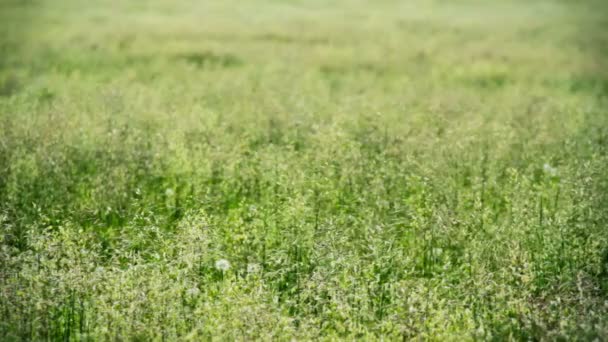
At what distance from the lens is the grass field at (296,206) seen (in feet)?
14.6

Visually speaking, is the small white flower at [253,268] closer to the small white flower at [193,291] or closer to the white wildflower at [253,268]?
the white wildflower at [253,268]

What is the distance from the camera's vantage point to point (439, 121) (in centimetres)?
793

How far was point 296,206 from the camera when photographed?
18.0 feet

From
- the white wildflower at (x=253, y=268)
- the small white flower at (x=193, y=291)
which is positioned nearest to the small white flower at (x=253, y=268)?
the white wildflower at (x=253, y=268)

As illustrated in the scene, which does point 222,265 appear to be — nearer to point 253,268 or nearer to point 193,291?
point 253,268

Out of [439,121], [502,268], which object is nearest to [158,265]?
[502,268]

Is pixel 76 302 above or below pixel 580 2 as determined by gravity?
below

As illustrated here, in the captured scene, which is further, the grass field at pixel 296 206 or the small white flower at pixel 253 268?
the small white flower at pixel 253 268

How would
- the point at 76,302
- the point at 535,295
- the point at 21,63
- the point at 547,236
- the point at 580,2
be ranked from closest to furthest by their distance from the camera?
1. the point at 76,302
2. the point at 535,295
3. the point at 547,236
4. the point at 21,63
5. the point at 580,2

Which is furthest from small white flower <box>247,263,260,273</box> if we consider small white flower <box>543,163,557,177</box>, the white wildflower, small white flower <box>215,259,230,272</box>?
small white flower <box>543,163,557,177</box>

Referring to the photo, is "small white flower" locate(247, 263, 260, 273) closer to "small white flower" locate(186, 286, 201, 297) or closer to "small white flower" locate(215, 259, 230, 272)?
"small white flower" locate(215, 259, 230, 272)

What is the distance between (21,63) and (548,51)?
1160cm

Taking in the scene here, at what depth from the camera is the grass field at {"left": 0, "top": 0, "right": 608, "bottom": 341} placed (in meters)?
4.46

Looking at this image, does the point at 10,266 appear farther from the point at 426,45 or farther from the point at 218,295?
the point at 426,45
